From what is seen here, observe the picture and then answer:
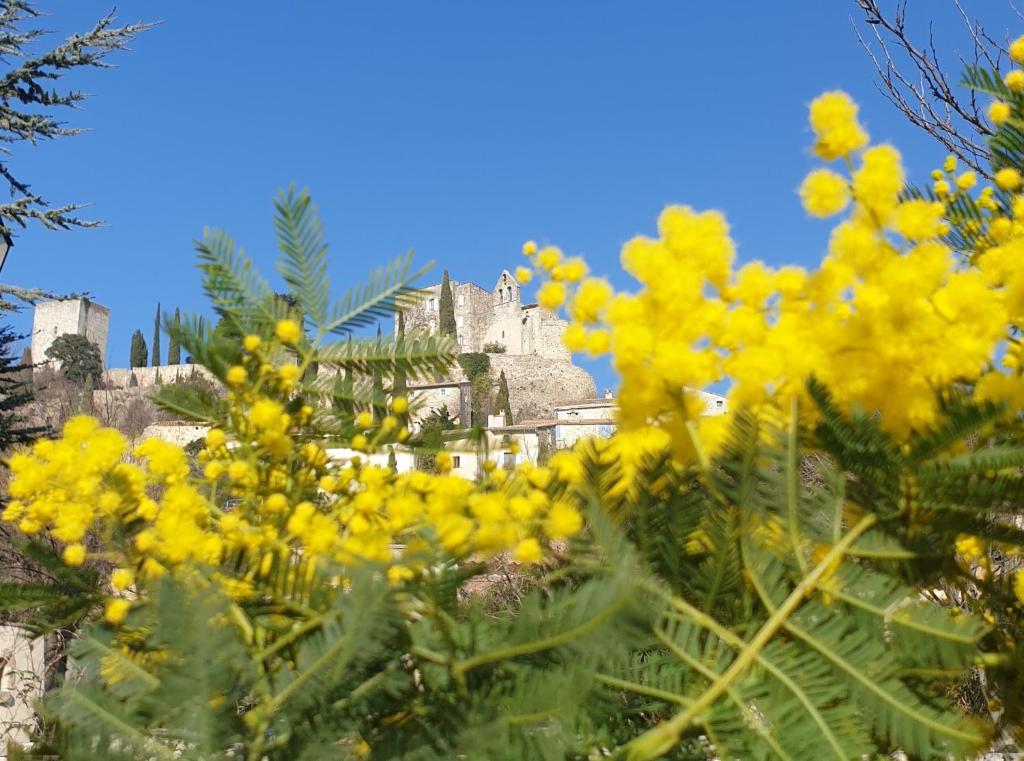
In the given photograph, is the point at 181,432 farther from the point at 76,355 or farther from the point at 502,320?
the point at 502,320

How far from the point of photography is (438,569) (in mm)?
567

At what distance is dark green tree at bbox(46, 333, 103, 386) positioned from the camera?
142 feet

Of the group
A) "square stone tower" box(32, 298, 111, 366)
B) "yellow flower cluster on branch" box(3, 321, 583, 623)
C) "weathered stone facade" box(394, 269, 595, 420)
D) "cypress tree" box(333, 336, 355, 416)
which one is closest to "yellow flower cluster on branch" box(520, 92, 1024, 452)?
"yellow flower cluster on branch" box(3, 321, 583, 623)

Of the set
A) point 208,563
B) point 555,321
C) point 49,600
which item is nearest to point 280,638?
point 208,563

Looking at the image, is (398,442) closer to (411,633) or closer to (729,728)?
(411,633)

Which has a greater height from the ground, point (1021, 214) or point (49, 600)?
point (1021, 214)

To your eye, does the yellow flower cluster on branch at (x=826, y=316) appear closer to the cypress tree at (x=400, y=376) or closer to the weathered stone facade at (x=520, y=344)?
the cypress tree at (x=400, y=376)

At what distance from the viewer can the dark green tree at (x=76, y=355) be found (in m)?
43.4

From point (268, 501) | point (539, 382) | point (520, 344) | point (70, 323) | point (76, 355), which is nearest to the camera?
point (268, 501)

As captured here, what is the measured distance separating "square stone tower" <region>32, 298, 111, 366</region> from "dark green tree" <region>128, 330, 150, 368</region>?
5.60 ft

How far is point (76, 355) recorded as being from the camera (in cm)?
4575

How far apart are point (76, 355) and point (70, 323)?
6032 mm

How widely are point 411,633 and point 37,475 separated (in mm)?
356

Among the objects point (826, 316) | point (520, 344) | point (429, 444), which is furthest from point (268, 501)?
point (520, 344)
